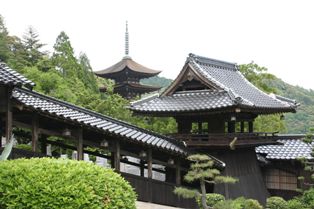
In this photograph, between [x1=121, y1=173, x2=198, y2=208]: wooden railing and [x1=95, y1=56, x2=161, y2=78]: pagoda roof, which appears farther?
[x1=95, y1=56, x2=161, y2=78]: pagoda roof

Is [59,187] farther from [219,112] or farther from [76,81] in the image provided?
[76,81]

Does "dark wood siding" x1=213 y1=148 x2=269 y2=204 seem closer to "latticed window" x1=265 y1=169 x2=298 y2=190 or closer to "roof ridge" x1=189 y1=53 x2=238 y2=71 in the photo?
"latticed window" x1=265 y1=169 x2=298 y2=190

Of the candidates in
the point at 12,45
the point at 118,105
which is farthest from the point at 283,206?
the point at 12,45

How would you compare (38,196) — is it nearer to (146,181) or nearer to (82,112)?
(82,112)

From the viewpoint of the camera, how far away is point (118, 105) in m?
28.5

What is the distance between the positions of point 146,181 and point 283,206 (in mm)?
6036

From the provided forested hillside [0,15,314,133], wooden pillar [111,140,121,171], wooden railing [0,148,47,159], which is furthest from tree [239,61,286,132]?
wooden railing [0,148,47,159]

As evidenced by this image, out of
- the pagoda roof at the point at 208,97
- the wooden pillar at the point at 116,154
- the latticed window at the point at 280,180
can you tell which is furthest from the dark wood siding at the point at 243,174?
the wooden pillar at the point at 116,154

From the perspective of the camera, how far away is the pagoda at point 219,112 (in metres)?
16.4

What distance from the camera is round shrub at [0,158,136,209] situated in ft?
23.0

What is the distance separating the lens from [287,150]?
2016 cm

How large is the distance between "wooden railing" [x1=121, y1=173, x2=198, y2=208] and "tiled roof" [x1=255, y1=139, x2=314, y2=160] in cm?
593

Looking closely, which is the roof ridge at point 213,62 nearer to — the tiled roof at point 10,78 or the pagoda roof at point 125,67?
the tiled roof at point 10,78

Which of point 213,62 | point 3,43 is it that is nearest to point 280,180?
point 213,62
